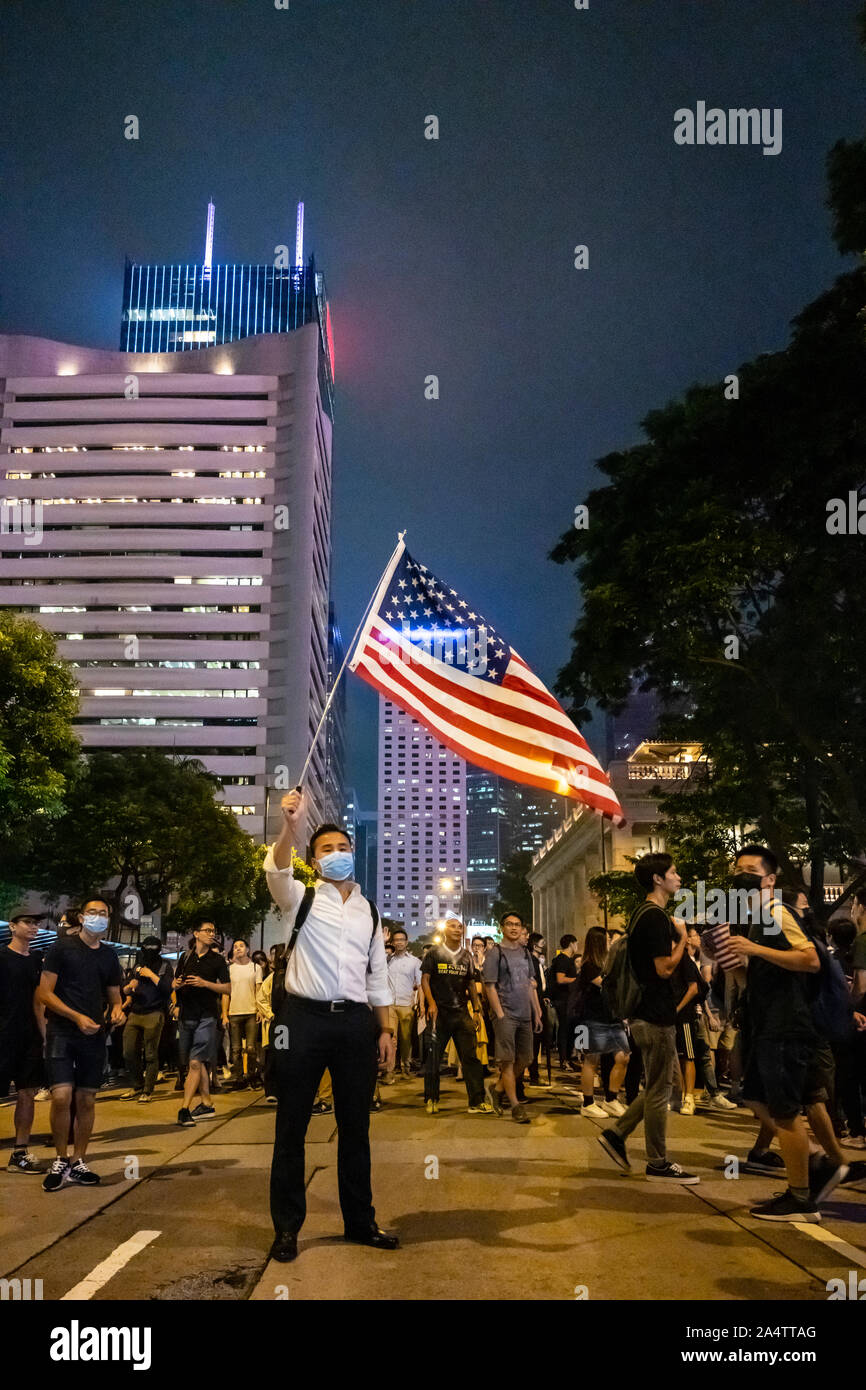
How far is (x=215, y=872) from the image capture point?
1912 inches

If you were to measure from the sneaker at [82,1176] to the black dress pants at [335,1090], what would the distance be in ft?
7.94

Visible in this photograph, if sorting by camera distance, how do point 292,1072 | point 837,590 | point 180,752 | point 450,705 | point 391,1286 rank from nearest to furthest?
point 391,1286
point 292,1072
point 450,705
point 837,590
point 180,752

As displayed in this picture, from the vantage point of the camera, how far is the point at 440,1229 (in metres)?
5.45

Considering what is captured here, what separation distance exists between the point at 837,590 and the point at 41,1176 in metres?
12.7

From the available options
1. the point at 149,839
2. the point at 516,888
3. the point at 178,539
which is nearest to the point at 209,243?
the point at 178,539

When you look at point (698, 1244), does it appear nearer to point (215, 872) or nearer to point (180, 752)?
point (215, 872)

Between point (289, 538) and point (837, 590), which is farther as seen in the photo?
point (289, 538)

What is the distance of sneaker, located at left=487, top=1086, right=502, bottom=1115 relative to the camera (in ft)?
36.8

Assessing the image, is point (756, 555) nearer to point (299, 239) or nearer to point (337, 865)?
point (337, 865)

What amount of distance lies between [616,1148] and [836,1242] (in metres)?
2.03

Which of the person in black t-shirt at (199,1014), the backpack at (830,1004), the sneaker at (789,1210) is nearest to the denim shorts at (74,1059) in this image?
the person in black t-shirt at (199,1014)

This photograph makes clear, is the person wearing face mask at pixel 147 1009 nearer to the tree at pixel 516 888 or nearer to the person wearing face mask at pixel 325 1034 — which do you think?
the person wearing face mask at pixel 325 1034

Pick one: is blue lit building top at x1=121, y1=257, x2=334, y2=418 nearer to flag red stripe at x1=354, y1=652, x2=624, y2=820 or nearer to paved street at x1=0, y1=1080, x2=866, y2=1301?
flag red stripe at x1=354, y1=652, x2=624, y2=820
